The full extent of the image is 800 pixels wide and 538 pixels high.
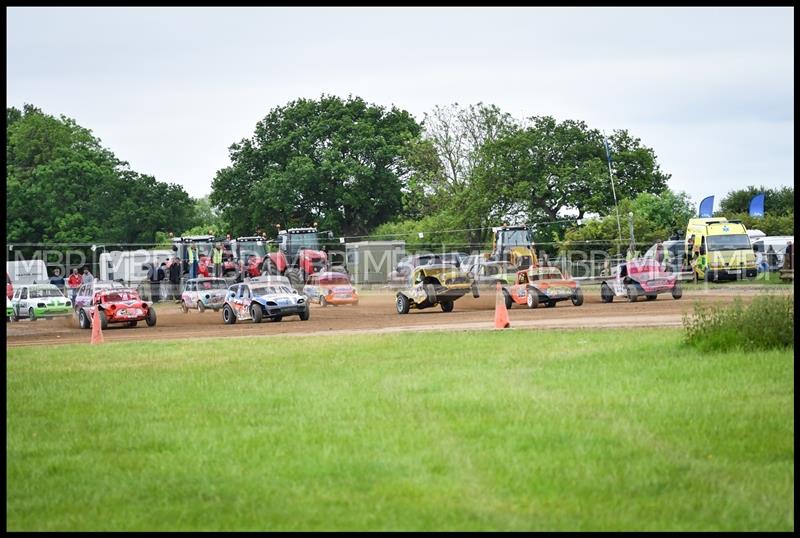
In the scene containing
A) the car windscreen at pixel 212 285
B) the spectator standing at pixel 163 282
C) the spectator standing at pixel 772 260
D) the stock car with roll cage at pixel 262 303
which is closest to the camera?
the stock car with roll cage at pixel 262 303

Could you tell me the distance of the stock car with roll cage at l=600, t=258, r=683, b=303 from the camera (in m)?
37.9

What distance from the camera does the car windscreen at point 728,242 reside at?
163ft

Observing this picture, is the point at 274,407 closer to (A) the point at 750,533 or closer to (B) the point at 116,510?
(B) the point at 116,510

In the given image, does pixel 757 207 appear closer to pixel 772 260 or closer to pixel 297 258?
pixel 772 260

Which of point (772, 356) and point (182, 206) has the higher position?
point (182, 206)

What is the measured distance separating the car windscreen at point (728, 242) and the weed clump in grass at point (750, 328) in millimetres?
31739

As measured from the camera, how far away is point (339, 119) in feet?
302

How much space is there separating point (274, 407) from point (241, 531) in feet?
19.7

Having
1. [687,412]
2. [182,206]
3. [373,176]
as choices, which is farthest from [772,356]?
[182,206]

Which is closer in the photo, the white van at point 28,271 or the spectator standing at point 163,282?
the spectator standing at point 163,282

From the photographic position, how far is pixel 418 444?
11.2 meters

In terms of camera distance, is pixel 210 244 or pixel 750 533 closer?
pixel 750 533

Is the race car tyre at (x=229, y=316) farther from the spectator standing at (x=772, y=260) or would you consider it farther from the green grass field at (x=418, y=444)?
the spectator standing at (x=772, y=260)

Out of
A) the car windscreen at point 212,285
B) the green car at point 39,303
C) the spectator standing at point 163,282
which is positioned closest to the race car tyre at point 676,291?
the car windscreen at point 212,285
